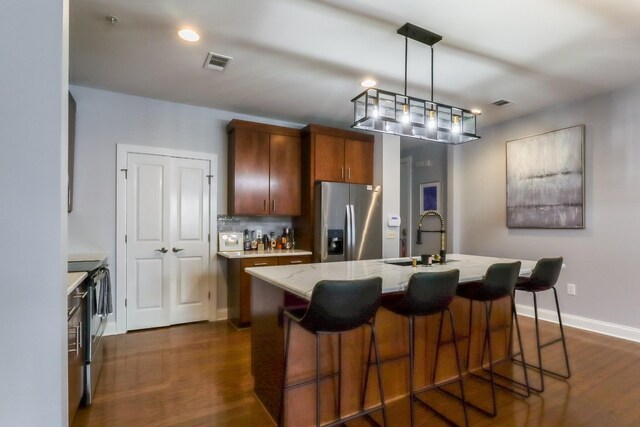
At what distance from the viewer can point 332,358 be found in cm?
202

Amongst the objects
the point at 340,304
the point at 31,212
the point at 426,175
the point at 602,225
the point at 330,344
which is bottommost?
the point at 330,344

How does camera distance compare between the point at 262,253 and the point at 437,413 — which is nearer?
the point at 437,413

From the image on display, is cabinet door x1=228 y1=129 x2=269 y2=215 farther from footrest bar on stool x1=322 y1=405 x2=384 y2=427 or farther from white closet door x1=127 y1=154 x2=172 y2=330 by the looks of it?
footrest bar on stool x1=322 y1=405 x2=384 y2=427

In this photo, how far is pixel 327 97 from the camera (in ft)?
12.2

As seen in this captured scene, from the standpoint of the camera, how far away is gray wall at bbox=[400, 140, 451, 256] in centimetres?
546

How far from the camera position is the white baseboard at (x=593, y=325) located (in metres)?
3.36

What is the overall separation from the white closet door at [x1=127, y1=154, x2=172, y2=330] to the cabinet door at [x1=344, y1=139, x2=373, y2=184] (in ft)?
7.43

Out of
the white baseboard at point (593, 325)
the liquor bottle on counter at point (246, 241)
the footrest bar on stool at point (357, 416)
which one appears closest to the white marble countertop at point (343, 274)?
the footrest bar on stool at point (357, 416)

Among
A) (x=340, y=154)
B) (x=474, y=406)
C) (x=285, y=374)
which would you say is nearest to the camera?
(x=285, y=374)

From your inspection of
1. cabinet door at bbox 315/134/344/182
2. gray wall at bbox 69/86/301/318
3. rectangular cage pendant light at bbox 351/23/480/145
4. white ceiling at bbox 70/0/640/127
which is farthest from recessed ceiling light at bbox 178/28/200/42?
cabinet door at bbox 315/134/344/182

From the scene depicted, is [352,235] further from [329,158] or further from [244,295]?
[244,295]

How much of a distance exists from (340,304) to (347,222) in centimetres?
263

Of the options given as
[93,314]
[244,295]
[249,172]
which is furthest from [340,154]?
[93,314]

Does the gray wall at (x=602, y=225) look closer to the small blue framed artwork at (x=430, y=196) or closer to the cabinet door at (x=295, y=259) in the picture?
the small blue framed artwork at (x=430, y=196)
